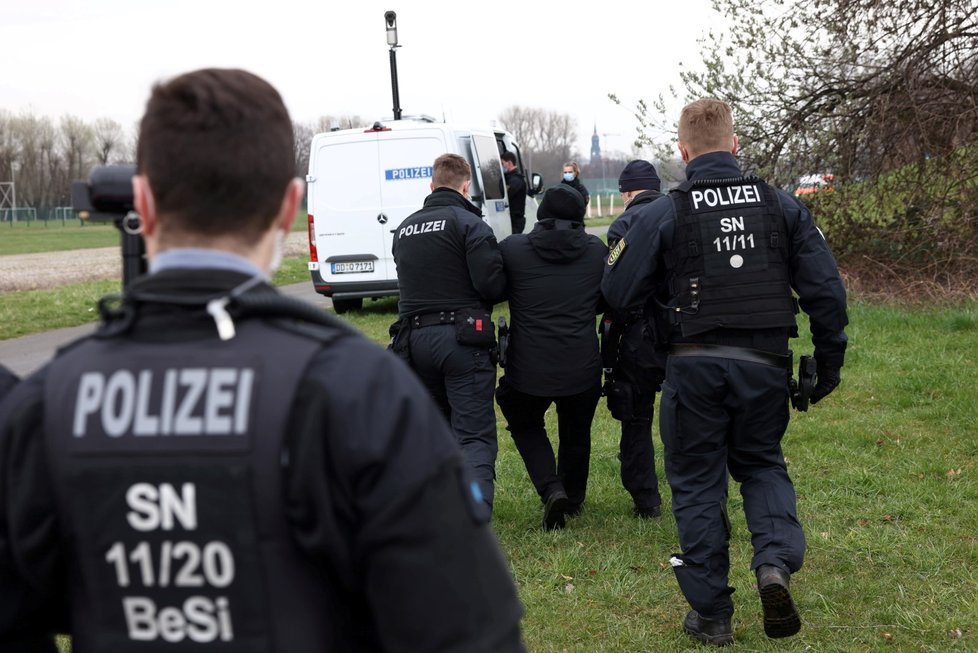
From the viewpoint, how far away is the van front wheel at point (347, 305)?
14.8m

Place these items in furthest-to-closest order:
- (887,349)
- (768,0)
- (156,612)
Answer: (768,0) < (887,349) < (156,612)

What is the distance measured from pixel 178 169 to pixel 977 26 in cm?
1214

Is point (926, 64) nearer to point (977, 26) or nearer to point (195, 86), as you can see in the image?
point (977, 26)

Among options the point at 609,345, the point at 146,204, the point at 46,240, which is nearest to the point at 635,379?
the point at 609,345

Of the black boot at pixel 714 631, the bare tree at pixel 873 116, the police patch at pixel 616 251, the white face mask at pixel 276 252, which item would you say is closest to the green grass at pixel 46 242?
the bare tree at pixel 873 116

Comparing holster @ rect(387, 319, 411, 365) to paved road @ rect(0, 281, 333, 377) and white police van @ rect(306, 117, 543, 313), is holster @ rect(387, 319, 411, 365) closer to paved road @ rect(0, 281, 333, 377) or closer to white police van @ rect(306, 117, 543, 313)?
paved road @ rect(0, 281, 333, 377)

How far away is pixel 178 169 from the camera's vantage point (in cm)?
154

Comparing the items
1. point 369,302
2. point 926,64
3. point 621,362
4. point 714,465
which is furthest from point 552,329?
point 369,302

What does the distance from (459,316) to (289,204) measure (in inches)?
159

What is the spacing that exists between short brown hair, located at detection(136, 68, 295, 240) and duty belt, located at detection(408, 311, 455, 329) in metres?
4.09

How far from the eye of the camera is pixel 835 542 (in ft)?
17.8

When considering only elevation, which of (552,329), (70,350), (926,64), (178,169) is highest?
(926,64)

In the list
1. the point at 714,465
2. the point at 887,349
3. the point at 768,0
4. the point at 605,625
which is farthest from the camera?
the point at 768,0

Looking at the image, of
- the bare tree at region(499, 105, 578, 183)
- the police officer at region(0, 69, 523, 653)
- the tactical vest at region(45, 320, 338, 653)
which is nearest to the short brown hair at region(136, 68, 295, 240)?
the police officer at region(0, 69, 523, 653)
